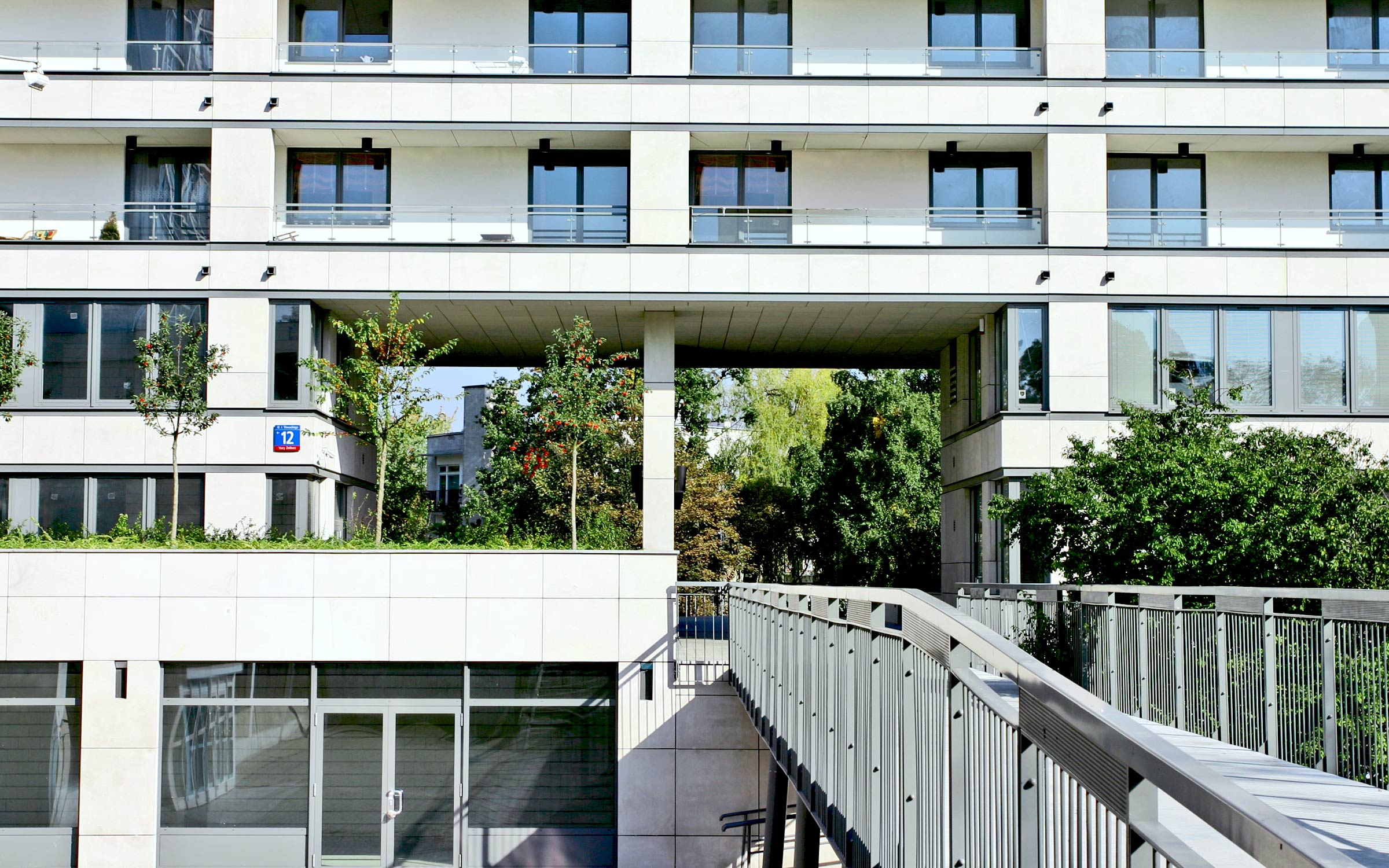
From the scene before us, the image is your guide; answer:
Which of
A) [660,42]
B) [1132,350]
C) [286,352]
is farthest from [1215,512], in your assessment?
[286,352]

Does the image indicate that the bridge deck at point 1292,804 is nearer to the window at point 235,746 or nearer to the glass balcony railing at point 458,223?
the window at point 235,746

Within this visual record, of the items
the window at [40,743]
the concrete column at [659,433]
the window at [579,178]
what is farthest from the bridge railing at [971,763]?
the window at [579,178]

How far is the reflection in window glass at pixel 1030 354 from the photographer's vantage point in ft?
81.1

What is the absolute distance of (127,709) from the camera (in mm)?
21172

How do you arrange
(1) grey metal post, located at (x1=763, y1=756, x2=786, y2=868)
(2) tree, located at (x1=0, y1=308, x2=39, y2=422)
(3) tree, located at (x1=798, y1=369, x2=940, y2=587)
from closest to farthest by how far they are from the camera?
1. (1) grey metal post, located at (x1=763, y1=756, x2=786, y2=868)
2. (2) tree, located at (x1=0, y1=308, x2=39, y2=422)
3. (3) tree, located at (x1=798, y1=369, x2=940, y2=587)

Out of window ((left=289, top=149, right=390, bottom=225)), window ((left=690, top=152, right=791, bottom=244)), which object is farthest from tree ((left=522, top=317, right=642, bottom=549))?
window ((left=289, top=149, right=390, bottom=225))

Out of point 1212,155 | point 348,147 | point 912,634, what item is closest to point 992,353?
point 1212,155

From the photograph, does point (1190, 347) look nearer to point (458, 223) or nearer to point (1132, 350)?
point (1132, 350)

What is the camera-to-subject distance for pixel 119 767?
68.8 ft

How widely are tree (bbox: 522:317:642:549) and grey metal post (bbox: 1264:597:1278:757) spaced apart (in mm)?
14874

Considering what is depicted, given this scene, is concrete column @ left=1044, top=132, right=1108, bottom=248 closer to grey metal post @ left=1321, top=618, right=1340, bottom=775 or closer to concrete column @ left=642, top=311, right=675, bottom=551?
concrete column @ left=642, top=311, right=675, bottom=551

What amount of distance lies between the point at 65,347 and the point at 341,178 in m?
5.92

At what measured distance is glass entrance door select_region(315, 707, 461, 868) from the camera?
21.0m

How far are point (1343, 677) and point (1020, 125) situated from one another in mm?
18137
